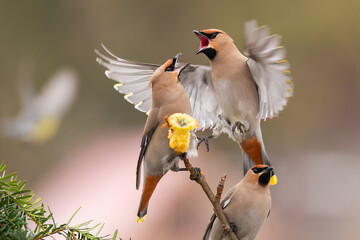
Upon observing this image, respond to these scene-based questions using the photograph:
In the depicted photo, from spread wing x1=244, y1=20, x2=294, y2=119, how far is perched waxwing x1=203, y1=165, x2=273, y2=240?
15cm

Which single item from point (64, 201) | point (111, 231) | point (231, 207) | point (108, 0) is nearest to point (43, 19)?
point (108, 0)

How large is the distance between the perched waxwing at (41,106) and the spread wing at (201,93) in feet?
7.57

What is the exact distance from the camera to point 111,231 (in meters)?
2.44

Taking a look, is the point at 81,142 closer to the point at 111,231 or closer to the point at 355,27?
the point at 111,231

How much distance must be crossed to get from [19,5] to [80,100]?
738 millimetres

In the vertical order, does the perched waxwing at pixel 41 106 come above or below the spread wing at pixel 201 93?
below

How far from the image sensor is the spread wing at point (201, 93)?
0.94 meters

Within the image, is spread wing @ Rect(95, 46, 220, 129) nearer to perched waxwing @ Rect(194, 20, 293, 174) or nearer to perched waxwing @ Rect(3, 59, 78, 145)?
perched waxwing @ Rect(194, 20, 293, 174)

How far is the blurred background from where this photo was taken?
10.0ft

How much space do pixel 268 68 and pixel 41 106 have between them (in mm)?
2547

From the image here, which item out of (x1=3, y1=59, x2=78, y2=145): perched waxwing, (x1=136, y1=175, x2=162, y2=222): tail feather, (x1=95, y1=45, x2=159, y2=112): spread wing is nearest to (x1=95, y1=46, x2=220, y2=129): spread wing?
(x1=95, y1=45, x2=159, y2=112): spread wing

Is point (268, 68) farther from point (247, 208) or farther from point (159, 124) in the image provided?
point (247, 208)

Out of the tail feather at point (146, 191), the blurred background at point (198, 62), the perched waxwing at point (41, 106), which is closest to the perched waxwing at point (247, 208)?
the tail feather at point (146, 191)

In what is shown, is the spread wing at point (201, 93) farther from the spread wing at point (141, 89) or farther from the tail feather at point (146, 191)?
the tail feather at point (146, 191)
